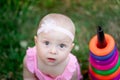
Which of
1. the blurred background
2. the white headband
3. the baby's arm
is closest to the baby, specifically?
the white headband

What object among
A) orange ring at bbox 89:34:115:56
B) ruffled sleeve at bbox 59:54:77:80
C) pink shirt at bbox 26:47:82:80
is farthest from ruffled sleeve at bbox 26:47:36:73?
orange ring at bbox 89:34:115:56

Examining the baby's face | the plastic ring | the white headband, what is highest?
the white headband

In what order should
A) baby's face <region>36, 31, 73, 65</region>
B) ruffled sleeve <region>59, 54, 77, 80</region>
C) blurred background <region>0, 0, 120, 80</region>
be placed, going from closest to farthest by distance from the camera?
baby's face <region>36, 31, 73, 65</region> → ruffled sleeve <region>59, 54, 77, 80</region> → blurred background <region>0, 0, 120, 80</region>

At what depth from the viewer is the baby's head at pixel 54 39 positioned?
6.79ft

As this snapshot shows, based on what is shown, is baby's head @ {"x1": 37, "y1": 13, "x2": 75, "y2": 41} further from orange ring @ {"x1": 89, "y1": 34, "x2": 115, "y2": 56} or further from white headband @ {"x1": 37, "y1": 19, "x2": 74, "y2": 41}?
orange ring @ {"x1": 89, "y1": 34, "x2": 115, "y2": 56}

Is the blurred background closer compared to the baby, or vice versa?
the baby

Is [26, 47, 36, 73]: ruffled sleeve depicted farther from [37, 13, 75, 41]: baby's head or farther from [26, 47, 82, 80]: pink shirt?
[37, 13, 75, 41]: baby's head

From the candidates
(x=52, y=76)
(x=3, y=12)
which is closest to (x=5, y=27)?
(x=3, y=12)

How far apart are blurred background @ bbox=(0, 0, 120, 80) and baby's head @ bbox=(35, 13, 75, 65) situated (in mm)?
568

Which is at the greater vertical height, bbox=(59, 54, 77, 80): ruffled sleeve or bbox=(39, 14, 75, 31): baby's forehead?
bbox=(39, 14, 75, 31): baby's forehead

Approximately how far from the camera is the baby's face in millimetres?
2066

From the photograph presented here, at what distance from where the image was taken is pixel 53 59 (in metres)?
2.10

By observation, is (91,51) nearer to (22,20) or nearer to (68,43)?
(68,43)

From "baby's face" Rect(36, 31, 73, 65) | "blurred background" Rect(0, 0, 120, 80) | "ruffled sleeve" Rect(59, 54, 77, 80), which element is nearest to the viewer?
"baby's face" Rect(36, 31, 73, 65)
